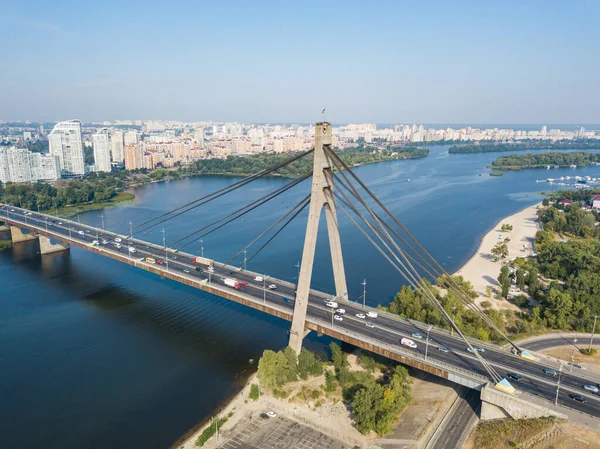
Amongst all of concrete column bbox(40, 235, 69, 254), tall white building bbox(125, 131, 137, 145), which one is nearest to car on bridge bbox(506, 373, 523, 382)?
concrete column bbox(40, 235, 69, 254)

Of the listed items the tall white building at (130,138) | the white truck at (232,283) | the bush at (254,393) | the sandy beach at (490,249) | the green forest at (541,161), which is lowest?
the bush at (254,393)

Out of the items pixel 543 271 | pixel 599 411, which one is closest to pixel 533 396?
pixel 599 411

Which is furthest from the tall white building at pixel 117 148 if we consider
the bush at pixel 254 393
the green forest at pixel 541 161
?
the bush at pixel 254 393

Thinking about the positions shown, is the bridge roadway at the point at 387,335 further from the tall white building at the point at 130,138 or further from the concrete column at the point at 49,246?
the tall white building at the point at 130,138

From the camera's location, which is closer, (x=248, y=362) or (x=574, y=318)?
(x=248, y=362)

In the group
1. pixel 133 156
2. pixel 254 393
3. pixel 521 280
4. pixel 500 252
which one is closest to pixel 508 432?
pixel 254 393

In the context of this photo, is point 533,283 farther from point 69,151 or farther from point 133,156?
point 133,156

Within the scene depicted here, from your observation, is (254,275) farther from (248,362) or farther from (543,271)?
(543,271)
